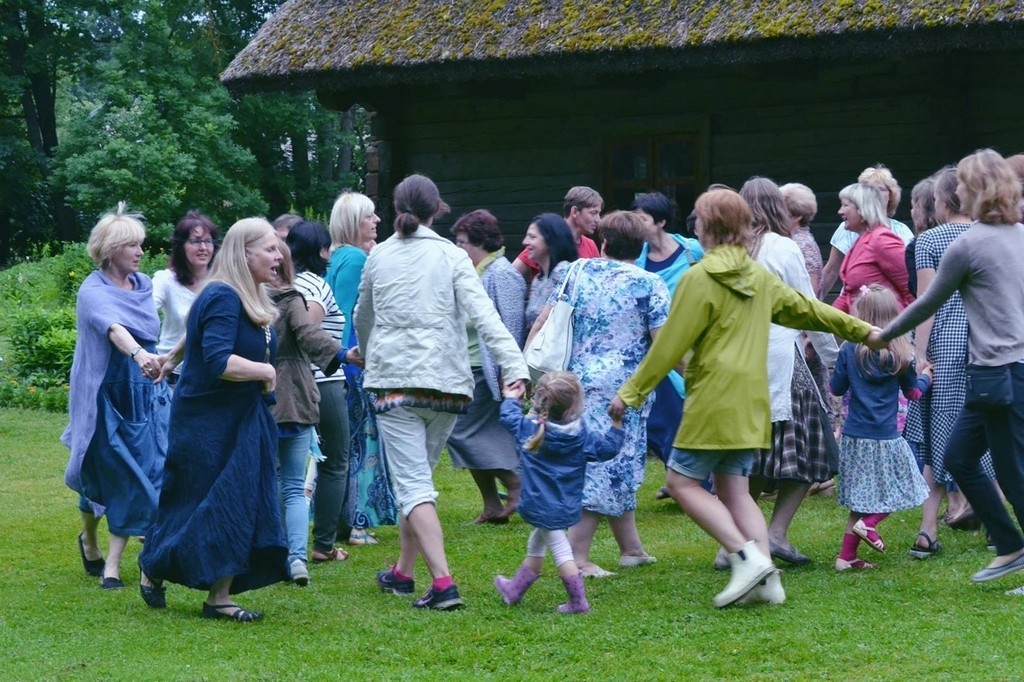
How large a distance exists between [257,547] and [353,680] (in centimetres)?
106

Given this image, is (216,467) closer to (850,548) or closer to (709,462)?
(709,462)

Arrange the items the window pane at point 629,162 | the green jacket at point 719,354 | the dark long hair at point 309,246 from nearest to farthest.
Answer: the green jacket at point 719,354
the dark long hair at point 309,246
the window pane at point 629,162

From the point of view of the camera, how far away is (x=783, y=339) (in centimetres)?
667

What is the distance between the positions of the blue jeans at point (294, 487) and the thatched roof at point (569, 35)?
17.3ft

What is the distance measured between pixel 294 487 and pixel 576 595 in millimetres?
1593

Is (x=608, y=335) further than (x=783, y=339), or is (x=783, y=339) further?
(x=783, y=339)

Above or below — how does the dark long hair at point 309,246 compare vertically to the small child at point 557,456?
above

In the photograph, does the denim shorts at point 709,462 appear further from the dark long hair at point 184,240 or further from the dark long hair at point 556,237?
the dark long hair at point 184,240

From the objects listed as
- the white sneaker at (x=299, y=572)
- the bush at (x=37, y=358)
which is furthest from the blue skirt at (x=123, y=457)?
the bush at (x=37, y=358)

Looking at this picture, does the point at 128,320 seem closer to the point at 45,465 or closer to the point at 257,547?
the point at 257,547

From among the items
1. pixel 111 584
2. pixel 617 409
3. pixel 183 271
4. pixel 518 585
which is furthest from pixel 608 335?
pixel 111 584

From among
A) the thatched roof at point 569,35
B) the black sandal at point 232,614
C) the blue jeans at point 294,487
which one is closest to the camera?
the black sandal at point 232,614

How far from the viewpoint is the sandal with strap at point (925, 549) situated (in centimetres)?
665

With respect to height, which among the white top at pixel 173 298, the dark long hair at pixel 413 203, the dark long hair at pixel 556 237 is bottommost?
the white top at pixel 173 298
